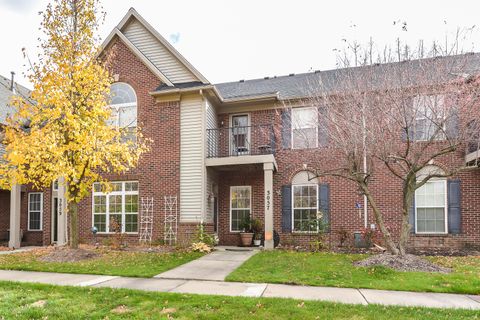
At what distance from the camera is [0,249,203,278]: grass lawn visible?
8.63m

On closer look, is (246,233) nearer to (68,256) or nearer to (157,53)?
(68,256)

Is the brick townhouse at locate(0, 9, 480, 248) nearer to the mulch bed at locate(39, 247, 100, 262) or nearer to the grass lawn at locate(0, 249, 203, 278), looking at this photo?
the grass lawn at locate(0, 249, 203, 278)

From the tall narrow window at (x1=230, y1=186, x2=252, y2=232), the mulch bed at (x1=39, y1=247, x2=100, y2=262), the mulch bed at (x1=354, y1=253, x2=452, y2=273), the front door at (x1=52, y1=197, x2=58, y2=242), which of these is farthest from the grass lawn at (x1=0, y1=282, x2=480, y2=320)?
the front door at (x1=52, y1=197, x2=58, y2=242)

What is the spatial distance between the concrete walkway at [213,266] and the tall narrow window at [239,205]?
194 centimetres

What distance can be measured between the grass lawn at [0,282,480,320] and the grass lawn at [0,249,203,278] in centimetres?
213

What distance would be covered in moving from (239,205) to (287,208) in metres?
1.95

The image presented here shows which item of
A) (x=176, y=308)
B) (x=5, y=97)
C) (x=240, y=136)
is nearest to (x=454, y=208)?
(x=240, y=136)

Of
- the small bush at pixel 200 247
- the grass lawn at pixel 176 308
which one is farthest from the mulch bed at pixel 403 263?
Answer: the small bush at pixel 200 247

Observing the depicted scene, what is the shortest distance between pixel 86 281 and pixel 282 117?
30.5 ft

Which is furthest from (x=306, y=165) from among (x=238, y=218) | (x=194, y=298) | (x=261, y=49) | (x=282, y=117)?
(x=194, y=298)

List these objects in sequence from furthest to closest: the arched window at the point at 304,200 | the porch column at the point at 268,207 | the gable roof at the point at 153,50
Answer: the gable roof at the point at 153,50 → the arched window at the point at 304,200 → the porch column at the point at 268,207

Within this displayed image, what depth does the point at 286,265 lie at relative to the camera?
9180 millimetres

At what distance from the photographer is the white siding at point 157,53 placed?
46.3 ft

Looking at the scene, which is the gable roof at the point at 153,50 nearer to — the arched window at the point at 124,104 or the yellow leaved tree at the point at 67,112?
the arched window at the point at 124,104
